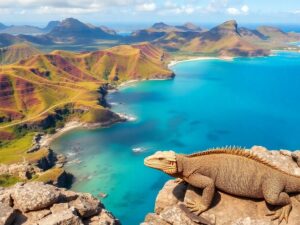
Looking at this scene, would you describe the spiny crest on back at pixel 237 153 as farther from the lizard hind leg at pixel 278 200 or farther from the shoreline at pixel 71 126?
the shoreline at pixel 71 126

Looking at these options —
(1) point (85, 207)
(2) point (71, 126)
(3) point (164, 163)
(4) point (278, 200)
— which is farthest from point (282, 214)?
(2) point (71, 126)

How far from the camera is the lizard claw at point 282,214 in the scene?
1822 cm

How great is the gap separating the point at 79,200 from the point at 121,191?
292 feet

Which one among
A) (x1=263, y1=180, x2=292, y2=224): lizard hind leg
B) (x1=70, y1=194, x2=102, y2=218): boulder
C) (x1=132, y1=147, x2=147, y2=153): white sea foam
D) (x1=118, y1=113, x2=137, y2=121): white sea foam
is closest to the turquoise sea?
(x1=132, y1=147, x2=147, y2=153): white sea foam

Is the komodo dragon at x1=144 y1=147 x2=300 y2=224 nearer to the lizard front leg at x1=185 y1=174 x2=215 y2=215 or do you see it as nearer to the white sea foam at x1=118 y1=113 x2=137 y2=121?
the lizard front leg at x1=185 y1=174 x2=215 y2=215

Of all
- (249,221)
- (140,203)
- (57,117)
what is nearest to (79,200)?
(249,221)

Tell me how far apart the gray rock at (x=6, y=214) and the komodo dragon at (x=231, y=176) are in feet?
25.7

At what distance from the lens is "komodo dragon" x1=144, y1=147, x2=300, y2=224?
62.3ft

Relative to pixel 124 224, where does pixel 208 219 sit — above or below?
above

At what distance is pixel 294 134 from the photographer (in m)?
152

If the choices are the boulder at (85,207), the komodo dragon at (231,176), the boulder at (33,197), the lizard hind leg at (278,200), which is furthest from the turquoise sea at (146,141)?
the lizard hind leg at (278,200)

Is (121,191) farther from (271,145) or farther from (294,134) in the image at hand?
(294,134)

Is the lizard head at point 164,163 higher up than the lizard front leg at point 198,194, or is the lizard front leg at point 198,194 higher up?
the lizard head at point 164,163

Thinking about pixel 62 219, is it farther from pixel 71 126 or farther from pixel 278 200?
pixel 71 126
